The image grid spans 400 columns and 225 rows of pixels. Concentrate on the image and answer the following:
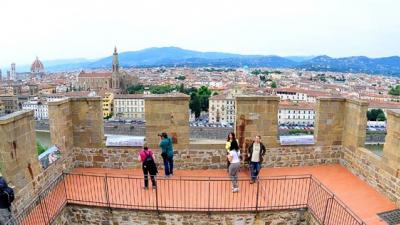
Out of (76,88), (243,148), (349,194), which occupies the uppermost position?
(243,148)

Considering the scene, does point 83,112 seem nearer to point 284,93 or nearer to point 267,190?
point 267,190

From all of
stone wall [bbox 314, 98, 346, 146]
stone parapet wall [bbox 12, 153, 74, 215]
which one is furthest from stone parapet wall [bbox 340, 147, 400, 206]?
stone parapet wall [bbox 12, 153, 74, 215]

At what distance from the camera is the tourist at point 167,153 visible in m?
8.32

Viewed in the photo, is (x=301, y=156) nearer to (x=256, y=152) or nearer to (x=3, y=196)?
(x=256, y=152)

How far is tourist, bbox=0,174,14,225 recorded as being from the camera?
5879 mm

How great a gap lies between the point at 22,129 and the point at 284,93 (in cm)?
12631

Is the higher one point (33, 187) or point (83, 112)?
point (83, 112)

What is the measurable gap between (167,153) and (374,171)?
4625 mm

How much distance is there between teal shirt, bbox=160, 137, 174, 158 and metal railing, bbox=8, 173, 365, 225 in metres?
0.65

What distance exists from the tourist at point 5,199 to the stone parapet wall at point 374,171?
7.04 m

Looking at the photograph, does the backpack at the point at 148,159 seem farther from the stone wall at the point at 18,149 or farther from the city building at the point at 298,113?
the city building at the point at 298,113

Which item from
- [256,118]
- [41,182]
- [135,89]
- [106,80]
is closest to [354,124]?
[256,118]

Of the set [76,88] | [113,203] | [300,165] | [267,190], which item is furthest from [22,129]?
[76,88]

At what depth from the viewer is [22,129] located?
269 inches
